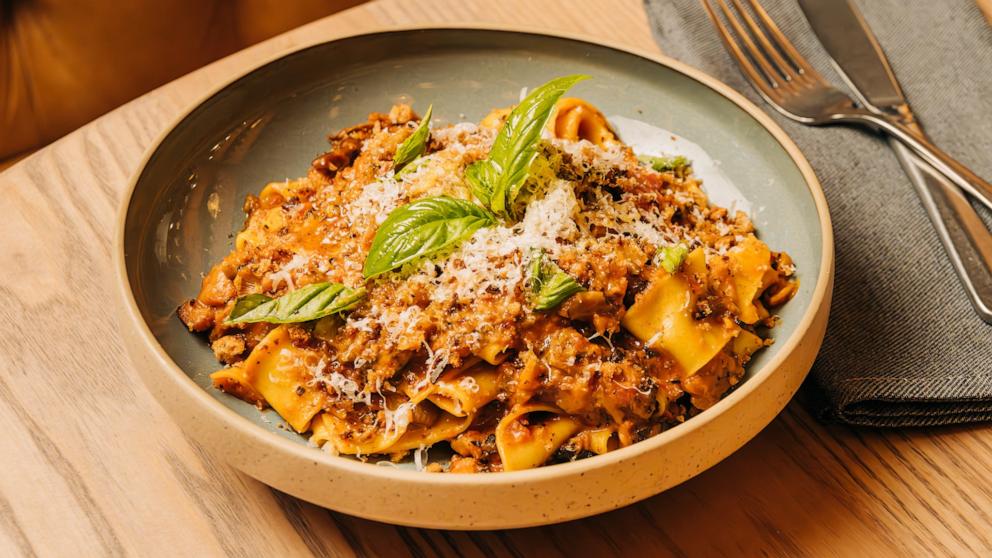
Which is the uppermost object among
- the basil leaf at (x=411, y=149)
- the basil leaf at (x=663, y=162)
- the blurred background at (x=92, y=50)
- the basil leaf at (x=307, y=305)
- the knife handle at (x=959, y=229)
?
the basil leaf at (x=411, y=149)

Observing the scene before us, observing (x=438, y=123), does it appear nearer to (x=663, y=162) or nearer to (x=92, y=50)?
(x=663, y=162)

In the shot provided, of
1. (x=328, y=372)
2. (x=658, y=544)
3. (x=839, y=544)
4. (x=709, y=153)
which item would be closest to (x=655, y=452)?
(x=658, y=544)

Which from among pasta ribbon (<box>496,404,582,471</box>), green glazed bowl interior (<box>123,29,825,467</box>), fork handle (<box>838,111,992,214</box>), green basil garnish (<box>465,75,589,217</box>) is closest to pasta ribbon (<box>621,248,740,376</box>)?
green glazed bowl interior (<box>123,29,825,467</box>)

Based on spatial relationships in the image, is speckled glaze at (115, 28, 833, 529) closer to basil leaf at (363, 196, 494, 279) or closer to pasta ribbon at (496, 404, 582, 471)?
pasta ribbon at (496, 404, 582, 471)

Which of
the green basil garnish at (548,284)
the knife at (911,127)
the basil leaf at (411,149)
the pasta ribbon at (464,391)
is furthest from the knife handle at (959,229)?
the basil leaf at (411,149)

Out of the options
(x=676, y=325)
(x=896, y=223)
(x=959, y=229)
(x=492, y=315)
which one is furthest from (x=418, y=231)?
(x=959, y=229)

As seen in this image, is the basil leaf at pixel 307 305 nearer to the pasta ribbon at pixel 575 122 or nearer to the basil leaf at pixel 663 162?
the pasta ribbon at pixel 575 122
